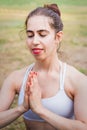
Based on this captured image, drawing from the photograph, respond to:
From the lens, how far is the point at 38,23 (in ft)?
3.26

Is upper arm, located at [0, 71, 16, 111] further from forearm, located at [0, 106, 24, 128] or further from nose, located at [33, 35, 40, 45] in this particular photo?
nose, located at [33, 35, 40, 45]

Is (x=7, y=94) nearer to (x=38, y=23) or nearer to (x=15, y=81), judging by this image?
(x=15, y=81)

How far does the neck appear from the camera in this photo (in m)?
1.04

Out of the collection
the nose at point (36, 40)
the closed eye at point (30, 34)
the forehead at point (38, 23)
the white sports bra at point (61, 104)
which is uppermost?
the forehead at point (38, 23)

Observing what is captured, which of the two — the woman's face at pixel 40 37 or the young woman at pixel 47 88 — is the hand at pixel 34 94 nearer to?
the young woman at pixel 47 88

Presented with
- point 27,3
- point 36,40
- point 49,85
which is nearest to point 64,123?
point 49,85

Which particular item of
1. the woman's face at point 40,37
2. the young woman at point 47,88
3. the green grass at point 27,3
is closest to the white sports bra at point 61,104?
the young woman at point 47,88

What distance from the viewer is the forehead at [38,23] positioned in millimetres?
994

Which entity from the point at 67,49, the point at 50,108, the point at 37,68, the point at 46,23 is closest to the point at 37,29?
the point at 46,23

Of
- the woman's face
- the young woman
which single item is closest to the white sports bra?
the young woman

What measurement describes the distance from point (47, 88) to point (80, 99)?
0.48 feet

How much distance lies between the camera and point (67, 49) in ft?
4.82

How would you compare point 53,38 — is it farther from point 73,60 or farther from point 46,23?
point 73,60

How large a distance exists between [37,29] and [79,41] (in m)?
0.53
